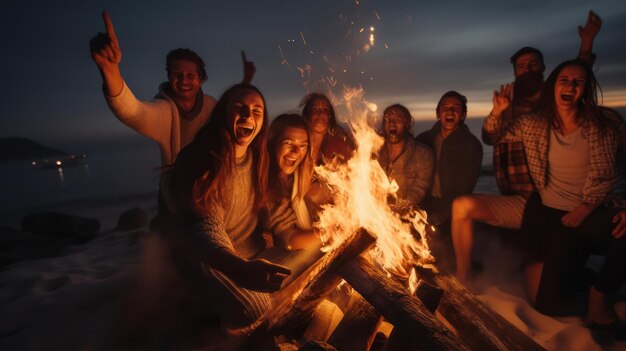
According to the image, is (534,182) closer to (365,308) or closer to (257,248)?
(365,308)

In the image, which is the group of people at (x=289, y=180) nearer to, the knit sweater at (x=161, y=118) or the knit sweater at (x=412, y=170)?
the knit sweater at (x=161, y=118)

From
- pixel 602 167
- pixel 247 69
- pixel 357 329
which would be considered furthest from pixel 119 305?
pixel 602 167

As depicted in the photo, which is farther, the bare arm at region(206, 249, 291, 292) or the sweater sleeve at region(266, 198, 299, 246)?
the sweater sleeve at region(266, 198, 299, 246)

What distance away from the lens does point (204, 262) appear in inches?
126

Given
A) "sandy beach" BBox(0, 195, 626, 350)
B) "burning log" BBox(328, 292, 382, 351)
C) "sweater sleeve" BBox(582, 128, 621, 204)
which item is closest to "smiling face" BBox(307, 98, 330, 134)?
"sandy beach" BBox(0, 195, 626, 350)

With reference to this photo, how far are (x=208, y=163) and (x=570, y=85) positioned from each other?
4380 mm

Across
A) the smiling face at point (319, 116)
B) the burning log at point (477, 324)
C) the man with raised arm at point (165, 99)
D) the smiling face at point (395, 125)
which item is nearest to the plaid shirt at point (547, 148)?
the smiling face at point (395, 125)

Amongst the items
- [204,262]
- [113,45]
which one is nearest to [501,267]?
[204,262]

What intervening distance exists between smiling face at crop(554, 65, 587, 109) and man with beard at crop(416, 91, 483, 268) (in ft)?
6.04

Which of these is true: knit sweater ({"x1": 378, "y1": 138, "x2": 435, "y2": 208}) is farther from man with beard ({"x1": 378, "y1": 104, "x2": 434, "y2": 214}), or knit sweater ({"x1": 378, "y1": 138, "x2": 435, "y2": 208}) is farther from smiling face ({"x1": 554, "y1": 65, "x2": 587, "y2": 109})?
smiling face ({"x1": 554, "y1": 65, "x2": 587, "y2": 109})

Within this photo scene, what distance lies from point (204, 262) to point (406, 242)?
88.0 inches

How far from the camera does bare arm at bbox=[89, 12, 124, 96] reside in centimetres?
332

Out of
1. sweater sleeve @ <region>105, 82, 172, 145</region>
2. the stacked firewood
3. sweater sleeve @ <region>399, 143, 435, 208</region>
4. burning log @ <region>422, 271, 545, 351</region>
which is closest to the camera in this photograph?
the stacked firewood

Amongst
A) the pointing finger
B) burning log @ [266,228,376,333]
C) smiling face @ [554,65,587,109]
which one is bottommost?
burning log @ [266,228,376,333]
